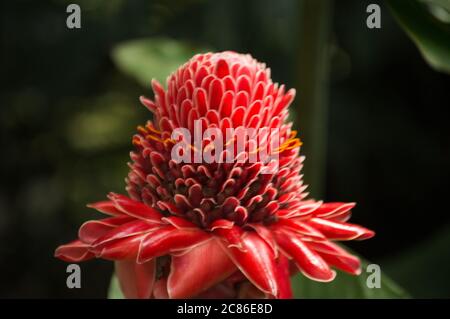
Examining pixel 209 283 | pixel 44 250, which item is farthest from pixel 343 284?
pixel 44 250

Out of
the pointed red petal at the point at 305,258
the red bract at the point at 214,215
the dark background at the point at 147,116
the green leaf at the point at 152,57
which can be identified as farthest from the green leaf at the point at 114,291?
the dark background at the point at 147,116

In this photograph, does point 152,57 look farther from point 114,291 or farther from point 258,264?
Result: point 258,264

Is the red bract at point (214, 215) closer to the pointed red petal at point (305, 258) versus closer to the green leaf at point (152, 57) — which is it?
the pointed red petal at point (305, 258)

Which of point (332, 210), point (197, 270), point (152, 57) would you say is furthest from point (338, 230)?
point (152, 57)

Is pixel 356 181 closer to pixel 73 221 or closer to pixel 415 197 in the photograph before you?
pixel 415 197

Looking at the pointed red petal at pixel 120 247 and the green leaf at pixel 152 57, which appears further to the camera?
the green leaf at pixel 152 57

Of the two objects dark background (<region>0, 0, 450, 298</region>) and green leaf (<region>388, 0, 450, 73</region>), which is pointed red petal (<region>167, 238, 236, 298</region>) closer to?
green leaf (<region>388, 0, 450, 73</region>)

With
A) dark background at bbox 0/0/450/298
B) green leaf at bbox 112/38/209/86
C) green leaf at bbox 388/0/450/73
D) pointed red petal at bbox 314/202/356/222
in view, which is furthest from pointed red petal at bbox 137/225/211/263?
dark background at bbox 0/0/450/298
